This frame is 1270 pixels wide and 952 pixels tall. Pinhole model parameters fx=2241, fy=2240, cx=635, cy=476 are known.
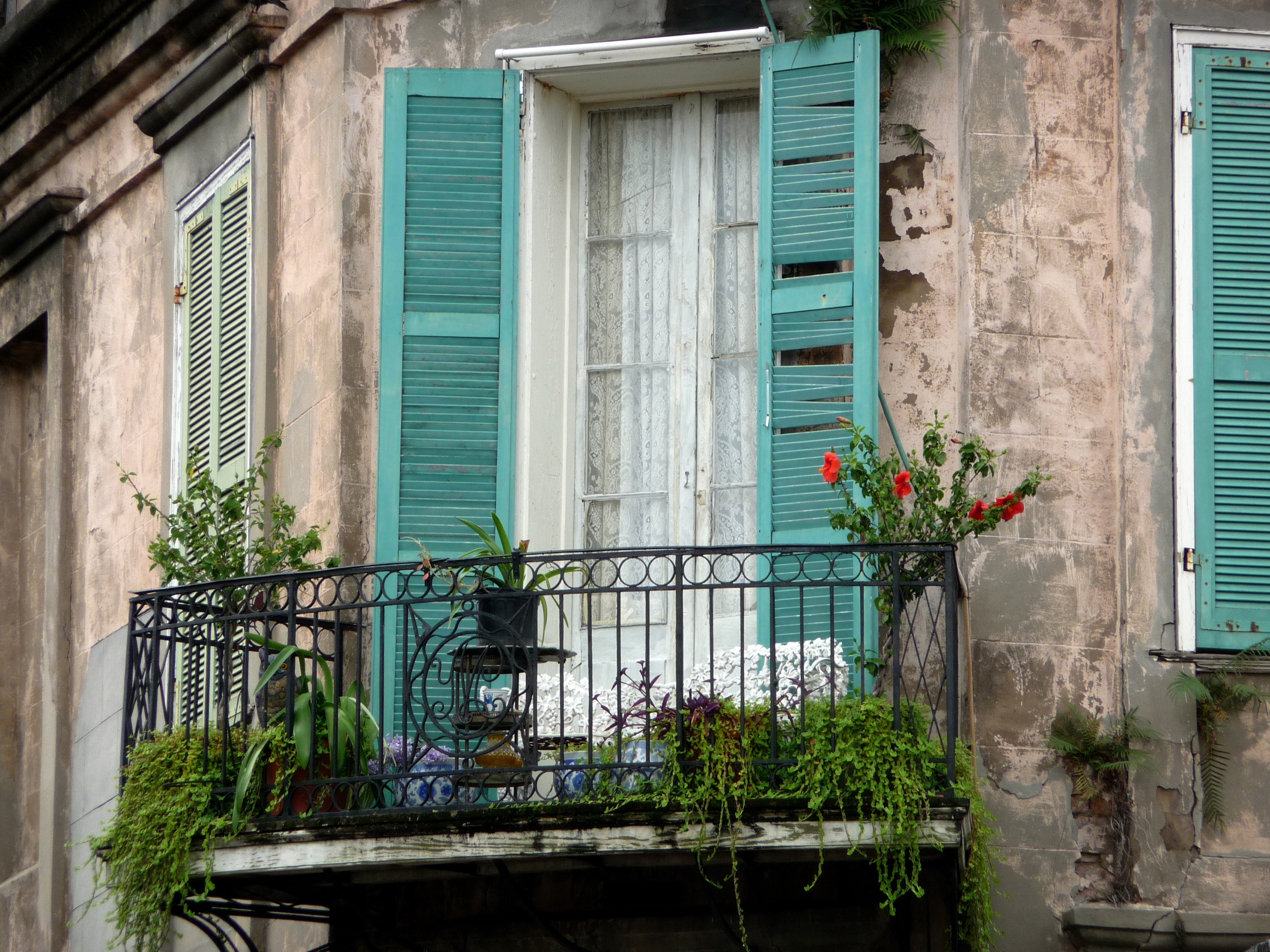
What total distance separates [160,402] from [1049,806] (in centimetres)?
463

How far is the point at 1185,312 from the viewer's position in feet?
27.2

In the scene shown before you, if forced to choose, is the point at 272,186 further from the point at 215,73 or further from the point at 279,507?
the point at 279,507

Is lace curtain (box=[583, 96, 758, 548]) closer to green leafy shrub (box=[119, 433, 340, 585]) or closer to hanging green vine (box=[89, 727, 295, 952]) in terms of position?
green leafy shrub (box=[119, 433, 340, 585])

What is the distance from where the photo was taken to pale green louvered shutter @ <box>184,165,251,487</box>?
9570 millimetres

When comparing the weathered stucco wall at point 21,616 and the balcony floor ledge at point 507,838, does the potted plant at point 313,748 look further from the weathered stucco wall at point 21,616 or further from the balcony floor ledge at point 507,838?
the weathered stucco wall at point 21,616

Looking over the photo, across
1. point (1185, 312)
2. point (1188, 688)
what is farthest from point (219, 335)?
point (1188, 688)

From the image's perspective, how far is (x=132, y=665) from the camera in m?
8.13

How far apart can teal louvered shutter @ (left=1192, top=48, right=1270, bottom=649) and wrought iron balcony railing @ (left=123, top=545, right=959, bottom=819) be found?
1044mm

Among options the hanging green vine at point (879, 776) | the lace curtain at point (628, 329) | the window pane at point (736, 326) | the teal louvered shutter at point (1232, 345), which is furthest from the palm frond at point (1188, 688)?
the lace curtain at point (628, 329)

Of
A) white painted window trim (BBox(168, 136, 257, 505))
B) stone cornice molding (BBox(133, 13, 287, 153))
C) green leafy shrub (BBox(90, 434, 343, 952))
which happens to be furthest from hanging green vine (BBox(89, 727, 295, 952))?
stone cornice molding (BBox(133, 13, 287, 153))

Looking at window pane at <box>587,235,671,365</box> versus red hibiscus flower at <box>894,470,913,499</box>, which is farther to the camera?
window pane at <box>587,235,671,365</box>

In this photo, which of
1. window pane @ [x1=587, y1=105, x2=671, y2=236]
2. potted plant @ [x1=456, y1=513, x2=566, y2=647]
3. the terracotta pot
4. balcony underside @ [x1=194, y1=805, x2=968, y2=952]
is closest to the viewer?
balcony underside @ [x1=194, y1=805, x2=968, y2=952]

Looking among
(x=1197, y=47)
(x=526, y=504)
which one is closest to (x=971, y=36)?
(x=1197, y=47)

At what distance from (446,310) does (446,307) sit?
0.02m
